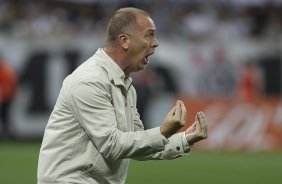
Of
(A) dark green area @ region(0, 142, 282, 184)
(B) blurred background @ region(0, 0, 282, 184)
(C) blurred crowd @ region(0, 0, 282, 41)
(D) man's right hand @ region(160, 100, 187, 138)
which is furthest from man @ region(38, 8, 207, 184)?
(C) blurred crowd @ region(0, 0, 282, 41)

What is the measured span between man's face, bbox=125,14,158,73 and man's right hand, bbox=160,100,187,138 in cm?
56

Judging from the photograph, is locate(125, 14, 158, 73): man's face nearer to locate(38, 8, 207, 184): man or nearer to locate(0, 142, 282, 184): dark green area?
locate(38, 8, 207, 184): man

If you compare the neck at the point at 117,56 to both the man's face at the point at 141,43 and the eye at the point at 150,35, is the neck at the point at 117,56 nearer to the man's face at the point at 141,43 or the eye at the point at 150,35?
the man's face at the point at 141,43

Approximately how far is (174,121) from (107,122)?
1.49 feet

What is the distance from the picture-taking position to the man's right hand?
210 inches

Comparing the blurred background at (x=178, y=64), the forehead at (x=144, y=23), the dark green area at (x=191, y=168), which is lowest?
the dark green area at (x=191, y=168)

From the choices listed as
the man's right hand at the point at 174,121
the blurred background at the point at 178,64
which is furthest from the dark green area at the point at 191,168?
the man's right hand at the point at 174,121

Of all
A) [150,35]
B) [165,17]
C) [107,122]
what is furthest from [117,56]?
[165,17]

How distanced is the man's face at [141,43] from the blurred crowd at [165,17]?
1435 cm

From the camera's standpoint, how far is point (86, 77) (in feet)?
18.2

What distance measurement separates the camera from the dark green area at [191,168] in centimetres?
1304

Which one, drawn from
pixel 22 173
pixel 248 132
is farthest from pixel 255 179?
pixel 248 132

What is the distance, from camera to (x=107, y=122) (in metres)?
5.45

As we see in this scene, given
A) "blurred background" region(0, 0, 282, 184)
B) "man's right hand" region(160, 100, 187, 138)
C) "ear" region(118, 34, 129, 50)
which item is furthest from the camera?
"blurred background" region(0, 0, 282, 184)
